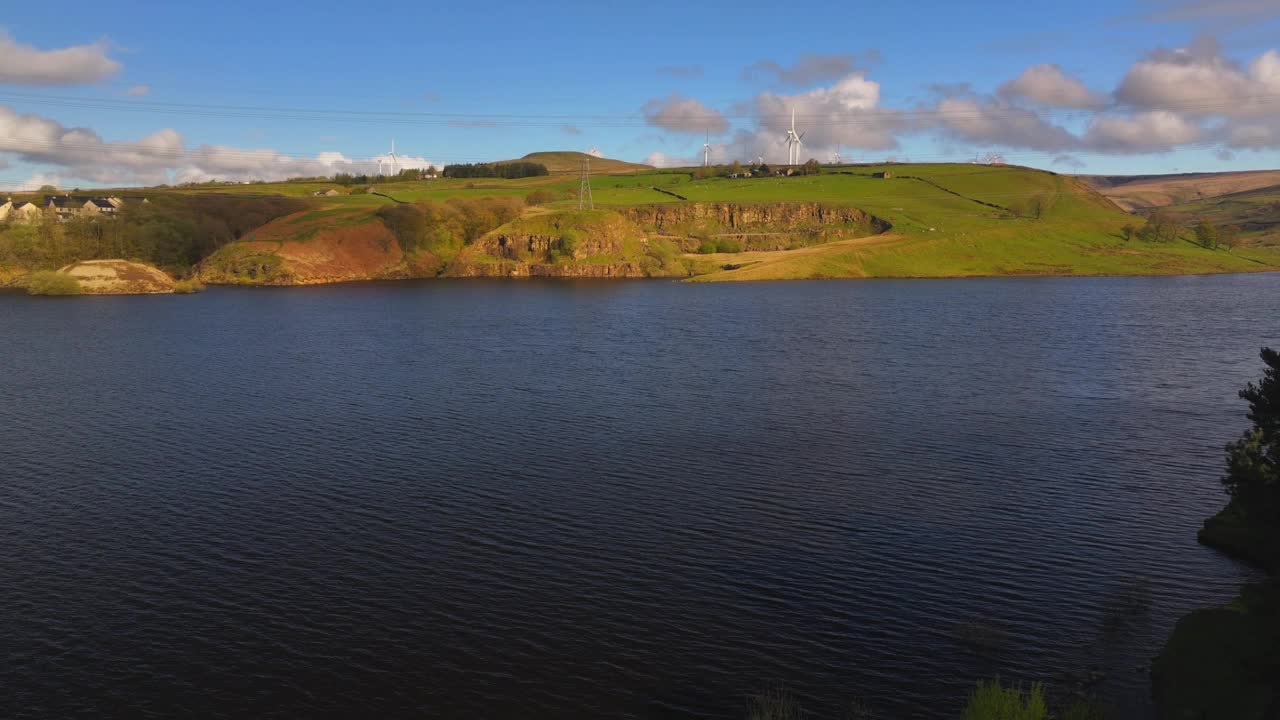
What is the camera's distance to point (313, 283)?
167375mm

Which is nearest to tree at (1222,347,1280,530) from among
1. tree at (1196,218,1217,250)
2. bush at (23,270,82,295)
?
bush at (23,270,82,295)

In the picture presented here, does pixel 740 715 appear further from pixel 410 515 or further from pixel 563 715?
pixel 410 515

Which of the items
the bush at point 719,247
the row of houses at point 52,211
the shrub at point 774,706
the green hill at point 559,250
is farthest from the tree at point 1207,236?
the row of houses at point 52,211

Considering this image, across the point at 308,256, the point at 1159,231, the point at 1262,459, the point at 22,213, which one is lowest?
the point at 1262,459

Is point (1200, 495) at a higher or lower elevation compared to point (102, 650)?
higher

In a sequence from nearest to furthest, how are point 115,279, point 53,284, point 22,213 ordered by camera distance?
point 53,284 → point 115,279 → point 22,213

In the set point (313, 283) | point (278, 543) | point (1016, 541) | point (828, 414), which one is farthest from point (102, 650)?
point (313, 283)

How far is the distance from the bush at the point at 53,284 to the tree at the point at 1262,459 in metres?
162

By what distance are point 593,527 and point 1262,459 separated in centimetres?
2258

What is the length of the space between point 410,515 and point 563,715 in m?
16.1

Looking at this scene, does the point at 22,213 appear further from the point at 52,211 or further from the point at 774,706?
the point at 774,706

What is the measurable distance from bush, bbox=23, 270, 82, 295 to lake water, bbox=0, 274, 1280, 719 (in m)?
81.8

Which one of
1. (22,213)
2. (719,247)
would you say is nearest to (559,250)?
(719,247)

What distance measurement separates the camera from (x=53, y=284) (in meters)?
142
